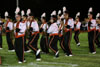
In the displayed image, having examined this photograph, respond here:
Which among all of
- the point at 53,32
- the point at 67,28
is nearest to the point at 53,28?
the point at 53,32

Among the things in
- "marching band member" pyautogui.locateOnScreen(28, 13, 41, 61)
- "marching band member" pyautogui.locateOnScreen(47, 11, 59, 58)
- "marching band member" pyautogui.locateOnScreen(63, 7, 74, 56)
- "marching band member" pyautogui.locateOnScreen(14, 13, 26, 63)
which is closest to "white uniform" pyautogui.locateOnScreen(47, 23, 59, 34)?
"marching band member" pyautogui.locateOnScreen(47, 11, 59, 58)

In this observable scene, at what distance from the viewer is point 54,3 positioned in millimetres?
37844

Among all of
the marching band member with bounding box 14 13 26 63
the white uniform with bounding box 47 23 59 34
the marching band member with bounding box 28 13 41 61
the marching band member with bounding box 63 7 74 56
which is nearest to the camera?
the marching band member with bounding box 14 13 26 63

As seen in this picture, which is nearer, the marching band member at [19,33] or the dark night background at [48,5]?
the marching band member at [19,33]

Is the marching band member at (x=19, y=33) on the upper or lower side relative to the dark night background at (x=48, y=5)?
lower

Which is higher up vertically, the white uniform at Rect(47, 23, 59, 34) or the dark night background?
the dark night background

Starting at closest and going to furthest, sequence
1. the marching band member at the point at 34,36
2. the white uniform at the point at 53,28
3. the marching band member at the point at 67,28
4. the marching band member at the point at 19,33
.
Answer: the marching band member at the point at 19,33 < the marching band member at the point at 34,36 < the white uniform at the point at 53,28 < the marching band member at the point at 67,28

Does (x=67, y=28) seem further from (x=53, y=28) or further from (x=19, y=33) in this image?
(x=19, y=33)

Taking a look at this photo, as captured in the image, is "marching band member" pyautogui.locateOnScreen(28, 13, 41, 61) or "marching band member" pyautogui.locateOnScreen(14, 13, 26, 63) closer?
"marching band member" pyautogui.locateOnScreen(14, 13, 26, 63)

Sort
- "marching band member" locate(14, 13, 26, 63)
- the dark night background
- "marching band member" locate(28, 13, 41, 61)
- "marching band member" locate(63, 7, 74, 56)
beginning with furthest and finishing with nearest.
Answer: the dark night background → "marching band member" locate(63, 7, 74, 56) → "marching band member" locate(28, 13, 41, 61) → "marching band member" locate(14, 13, 26, 63)

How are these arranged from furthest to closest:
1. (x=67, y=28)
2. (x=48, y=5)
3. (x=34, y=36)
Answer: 1. (x=48, y=5)
2. (x=67, y=28)
3. (x=34, y=36)

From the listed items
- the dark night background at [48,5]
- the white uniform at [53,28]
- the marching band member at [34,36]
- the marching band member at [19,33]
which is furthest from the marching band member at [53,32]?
the dark night background at [48,5]

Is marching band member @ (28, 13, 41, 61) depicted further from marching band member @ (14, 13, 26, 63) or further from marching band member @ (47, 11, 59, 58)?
marching band member @ (14, 13, 26, 63)

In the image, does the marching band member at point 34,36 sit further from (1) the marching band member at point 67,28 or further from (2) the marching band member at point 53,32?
(1) the marching band member at point 67,28
